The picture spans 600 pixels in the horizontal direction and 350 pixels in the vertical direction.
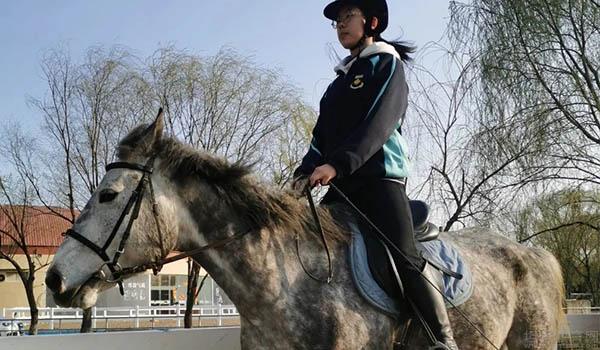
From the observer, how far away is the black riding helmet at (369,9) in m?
4.14

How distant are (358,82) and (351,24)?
1.46ft

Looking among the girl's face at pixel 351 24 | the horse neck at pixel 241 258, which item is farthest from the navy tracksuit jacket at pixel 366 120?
the horse neck at pixel 241 258

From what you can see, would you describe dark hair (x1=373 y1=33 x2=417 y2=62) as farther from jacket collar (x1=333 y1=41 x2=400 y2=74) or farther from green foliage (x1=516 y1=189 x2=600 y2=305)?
green foliage (x1=516 y1=189 x2=600 y2=305)

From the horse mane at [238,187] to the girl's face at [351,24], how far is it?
1.09 meters

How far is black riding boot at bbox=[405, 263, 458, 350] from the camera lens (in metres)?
3.66

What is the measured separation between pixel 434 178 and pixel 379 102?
38.6 ft

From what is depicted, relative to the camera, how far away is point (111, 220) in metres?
3.27

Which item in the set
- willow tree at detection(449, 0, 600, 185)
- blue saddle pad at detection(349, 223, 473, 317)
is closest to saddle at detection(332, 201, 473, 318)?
blue saddle pad at detection(349, 223, 473, 317)

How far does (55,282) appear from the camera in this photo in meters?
3.11

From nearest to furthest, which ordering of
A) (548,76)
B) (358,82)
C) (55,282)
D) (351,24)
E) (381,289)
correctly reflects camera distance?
(55,282), (381,289), (358,82), (351,24), (548,76)

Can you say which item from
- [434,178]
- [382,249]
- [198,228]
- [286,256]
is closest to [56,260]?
[198,228]

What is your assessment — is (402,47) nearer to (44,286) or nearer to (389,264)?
(389,264)

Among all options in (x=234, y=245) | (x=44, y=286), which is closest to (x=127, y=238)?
(x=234, y=245)

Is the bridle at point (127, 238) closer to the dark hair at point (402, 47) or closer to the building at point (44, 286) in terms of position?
the dark hair at point (402, 47)
